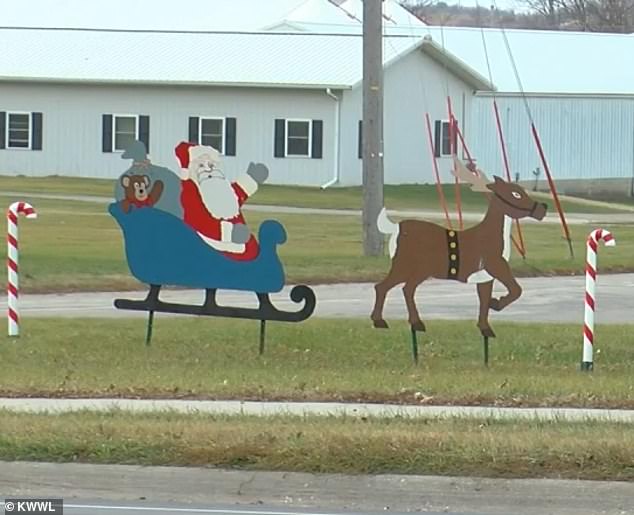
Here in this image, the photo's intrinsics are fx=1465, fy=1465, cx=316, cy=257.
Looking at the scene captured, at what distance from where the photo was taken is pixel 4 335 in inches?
640

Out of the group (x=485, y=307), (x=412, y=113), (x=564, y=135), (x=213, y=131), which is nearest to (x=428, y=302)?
(x=485, y=307)

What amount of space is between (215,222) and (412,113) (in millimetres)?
36903

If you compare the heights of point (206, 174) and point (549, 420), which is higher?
point (206, 174)

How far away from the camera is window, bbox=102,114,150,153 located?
2009 inches

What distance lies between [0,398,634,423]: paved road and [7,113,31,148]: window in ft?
134

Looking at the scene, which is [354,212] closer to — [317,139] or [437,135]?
[317,139]

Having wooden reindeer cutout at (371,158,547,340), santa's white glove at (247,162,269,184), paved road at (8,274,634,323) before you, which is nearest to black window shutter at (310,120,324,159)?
paved road at (8,274,634,323)

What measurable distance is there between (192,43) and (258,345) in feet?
128

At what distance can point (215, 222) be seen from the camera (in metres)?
15.5

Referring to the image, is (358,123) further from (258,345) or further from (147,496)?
(147,496)

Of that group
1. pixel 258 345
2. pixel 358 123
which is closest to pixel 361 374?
pixel 258 345

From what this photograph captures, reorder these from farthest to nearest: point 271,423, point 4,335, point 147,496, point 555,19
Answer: point 555,19, point 4,335, point 271,423, point 147,496

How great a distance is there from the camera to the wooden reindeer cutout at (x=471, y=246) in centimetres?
1484

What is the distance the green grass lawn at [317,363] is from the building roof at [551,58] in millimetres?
39607
